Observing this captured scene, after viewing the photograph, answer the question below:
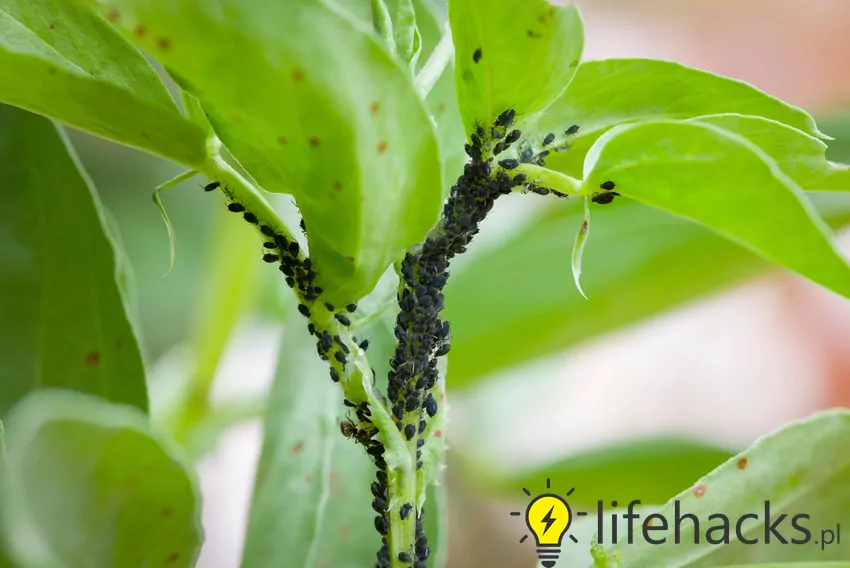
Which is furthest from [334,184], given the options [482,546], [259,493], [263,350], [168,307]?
[168,307]

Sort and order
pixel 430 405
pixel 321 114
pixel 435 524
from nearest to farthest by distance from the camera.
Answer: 1. pixel 321 114
2. pixel 430 405
3. pixel 435 524

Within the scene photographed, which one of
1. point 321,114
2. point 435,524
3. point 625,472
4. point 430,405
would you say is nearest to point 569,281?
point 625,472

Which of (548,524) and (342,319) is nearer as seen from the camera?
(342,319)

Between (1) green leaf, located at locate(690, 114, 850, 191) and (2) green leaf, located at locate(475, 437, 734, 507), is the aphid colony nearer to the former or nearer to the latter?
(1) green leaf, located at locate(690, 114, 850, 191)

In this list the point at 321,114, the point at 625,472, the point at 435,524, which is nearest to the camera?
the point at 321,114

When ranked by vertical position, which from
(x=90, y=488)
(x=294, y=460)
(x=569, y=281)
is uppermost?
(x=569, y=281)

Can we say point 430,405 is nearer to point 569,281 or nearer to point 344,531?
point 344,531

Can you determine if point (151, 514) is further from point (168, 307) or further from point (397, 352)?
point (168, 307)
